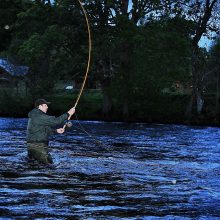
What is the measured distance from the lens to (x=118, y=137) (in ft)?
107

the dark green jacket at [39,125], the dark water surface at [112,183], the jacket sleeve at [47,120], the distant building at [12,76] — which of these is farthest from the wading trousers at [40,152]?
the distant building at [12,76]

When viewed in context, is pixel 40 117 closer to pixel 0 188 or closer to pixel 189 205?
pixel 0 188

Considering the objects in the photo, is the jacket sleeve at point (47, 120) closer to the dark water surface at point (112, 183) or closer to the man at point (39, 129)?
the man at point (39, 129)

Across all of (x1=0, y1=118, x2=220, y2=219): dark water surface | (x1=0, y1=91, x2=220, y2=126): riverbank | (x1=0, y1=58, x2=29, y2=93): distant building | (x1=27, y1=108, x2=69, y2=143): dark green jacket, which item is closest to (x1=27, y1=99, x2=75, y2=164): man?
(x1=27, y1=108, x2=69, y2=143): dark green jacket

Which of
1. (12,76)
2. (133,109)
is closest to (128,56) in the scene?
(133,109)

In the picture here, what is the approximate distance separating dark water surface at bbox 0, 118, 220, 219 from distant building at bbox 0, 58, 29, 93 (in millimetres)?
38869

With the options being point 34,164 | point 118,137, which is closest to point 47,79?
point 118,137

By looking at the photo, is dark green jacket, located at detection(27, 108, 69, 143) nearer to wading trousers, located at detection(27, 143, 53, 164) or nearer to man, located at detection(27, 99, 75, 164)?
man, located at detection(27, 99, 75, 164)

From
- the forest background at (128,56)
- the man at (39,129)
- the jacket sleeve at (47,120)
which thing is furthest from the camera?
the forest background at (128,56)

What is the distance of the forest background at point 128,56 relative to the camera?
51.5 m

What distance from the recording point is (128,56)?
2167 inches

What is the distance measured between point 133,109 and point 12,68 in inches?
934

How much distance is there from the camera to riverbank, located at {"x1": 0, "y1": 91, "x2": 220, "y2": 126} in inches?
2042

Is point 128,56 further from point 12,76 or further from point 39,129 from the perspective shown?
point 39,129
